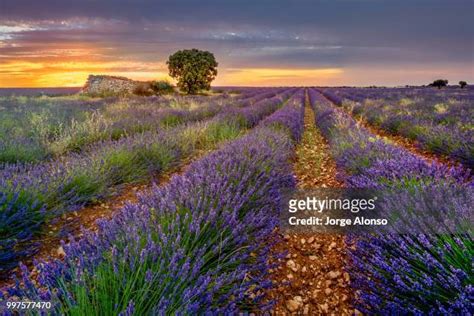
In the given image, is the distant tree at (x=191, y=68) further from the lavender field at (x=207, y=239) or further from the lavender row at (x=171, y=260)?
the lavender row at (x=171, y=260)

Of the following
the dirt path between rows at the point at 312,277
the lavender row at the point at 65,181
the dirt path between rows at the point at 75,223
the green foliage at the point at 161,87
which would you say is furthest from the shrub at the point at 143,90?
the dirt path between rows at the point at 312,277

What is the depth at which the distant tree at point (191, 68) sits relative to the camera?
98.1ft

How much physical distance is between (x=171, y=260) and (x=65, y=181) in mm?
2189

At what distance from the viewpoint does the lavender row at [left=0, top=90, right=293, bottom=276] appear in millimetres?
2367

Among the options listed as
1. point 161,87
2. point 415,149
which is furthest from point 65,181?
point 161,87

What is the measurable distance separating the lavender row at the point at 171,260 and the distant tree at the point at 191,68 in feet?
93.4

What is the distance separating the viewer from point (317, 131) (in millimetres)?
8750

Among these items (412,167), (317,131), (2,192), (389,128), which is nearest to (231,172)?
(412,167)

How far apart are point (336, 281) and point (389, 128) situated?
746cm

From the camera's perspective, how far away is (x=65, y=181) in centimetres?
312

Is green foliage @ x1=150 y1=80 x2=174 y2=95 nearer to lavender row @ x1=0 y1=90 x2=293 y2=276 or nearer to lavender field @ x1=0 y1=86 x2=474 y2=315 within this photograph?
lavender row @ x1=0 y1=90 x2=293 y2=276

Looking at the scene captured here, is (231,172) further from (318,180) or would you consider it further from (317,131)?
(317,131)

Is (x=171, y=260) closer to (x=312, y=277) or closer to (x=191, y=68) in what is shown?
(x=312, y=277)

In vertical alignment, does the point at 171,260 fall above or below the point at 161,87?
below
